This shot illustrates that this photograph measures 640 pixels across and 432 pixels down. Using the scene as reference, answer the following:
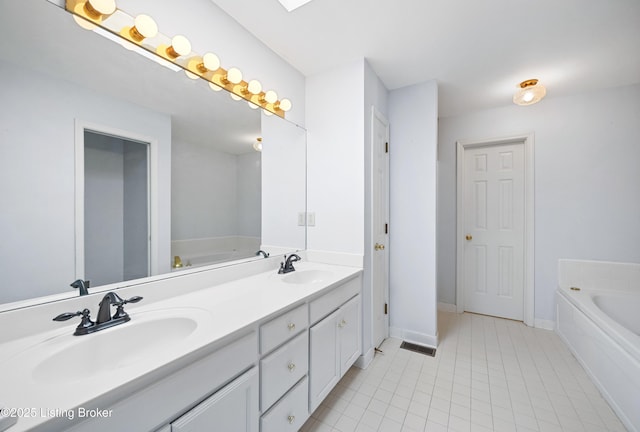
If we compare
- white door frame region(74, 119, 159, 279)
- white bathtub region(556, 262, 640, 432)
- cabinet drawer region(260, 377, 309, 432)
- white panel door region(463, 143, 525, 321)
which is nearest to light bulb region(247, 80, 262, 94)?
white door frame region(74, 119, 159, 279)

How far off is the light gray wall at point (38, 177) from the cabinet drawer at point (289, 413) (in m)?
0.96

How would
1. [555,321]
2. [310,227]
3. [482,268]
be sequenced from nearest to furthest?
1. [310,227]
2. [555,321]
3. [482,268]

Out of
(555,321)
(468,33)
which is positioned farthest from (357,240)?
(555,321)

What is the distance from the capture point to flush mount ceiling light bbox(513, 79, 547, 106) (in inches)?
86.3

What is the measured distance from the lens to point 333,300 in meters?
1.54

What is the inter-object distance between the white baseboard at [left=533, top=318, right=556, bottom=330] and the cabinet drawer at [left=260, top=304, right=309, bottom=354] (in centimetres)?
278

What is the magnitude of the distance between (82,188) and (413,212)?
91.5 inches

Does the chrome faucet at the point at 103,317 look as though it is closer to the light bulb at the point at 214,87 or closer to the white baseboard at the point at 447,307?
the light bulb at the point at 214,87

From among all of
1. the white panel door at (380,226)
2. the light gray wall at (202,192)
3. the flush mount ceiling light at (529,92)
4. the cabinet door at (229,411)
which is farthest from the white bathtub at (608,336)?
the light gray wall at (202,192)

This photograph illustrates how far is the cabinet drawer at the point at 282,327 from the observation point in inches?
41.1

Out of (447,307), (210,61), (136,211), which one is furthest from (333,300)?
(447,307)

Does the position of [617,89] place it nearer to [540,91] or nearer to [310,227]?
[540,91]

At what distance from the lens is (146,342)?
975 millimetres

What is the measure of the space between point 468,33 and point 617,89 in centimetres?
192
